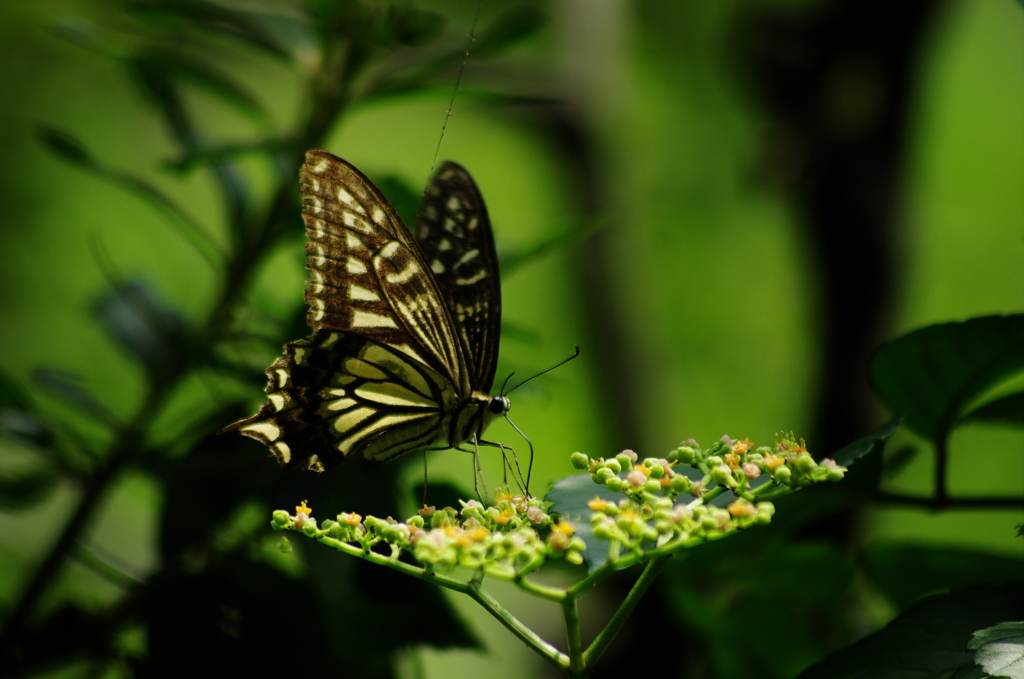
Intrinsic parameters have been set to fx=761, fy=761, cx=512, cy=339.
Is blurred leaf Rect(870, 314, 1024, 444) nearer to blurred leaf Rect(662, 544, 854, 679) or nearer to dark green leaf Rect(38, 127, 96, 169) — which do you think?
blurred leaf Rect(662, 544, 854, 679)

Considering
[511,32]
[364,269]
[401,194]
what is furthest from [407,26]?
[364,269]

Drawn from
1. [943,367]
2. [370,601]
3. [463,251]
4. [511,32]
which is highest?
[511,32]

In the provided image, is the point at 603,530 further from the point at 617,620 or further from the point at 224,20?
the point at 224,20

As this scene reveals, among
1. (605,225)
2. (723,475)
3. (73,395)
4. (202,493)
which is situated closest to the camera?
(723,475)

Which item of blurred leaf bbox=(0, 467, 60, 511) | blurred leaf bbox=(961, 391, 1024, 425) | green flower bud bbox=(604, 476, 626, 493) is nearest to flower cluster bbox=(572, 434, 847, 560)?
green flower bud bbox=(604, 476, 626, 493)

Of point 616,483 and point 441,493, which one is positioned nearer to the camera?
point 616,483
